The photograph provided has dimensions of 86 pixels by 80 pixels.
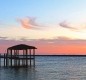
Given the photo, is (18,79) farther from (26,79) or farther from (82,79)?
(82,79)

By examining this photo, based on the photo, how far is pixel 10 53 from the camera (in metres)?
65.9

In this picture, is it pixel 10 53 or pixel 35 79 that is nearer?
pixel 35 79

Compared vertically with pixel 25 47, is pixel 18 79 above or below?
below

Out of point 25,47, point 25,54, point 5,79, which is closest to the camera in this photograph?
point 5,79

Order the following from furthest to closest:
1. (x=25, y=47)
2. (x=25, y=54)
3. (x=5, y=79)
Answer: (x=25, y=54) < (x=25, y=47) < (x=5, y=79)

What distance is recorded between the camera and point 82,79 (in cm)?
4325

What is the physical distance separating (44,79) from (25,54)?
22.3 m

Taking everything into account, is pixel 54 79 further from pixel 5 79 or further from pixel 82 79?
pixel 5 79

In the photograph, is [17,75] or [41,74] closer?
[17,75]

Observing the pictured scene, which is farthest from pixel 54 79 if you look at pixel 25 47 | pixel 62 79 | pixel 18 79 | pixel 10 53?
pixel 10 53

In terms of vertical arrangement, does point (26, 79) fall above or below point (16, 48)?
below

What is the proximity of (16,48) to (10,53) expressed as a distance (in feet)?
17.6

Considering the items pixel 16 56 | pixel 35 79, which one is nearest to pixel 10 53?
pixel 16 56

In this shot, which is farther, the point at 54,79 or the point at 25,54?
the point at 25,54
